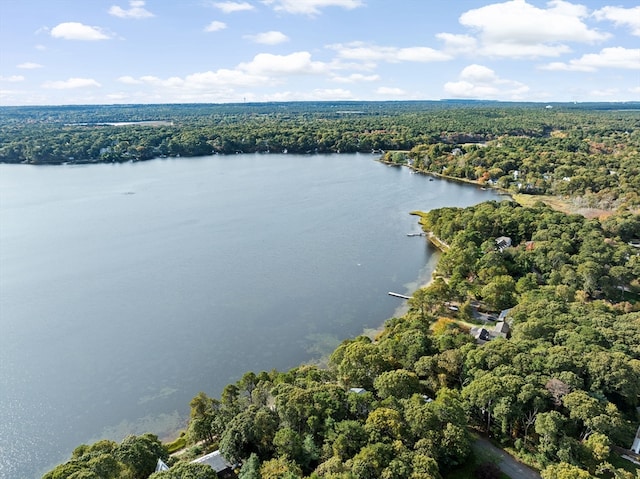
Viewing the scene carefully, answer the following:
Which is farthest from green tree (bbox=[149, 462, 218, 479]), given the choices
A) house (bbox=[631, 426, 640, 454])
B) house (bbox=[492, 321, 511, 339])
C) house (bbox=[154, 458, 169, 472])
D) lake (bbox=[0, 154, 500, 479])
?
house (bbox=[492, 321, 511, 339])

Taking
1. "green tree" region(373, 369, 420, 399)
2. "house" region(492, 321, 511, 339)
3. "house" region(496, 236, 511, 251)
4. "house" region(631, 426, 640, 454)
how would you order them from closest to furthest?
"house" region(631, 426, 640, 454) → "green tree" region(373, 369, 420, 399) → "house" region(492, 321, 511, 339) → "house" region(496, 236, 511, 251)

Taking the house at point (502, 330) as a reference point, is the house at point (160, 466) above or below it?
below

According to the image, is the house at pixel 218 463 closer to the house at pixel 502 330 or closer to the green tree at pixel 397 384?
the green tree at pixel 397 384

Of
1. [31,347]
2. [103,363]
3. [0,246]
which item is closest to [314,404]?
[103,363]

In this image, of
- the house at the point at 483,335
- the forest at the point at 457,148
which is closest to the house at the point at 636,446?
the house at the point at 483,335

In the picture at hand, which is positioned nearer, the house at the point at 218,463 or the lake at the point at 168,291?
the house at the point at 218,463

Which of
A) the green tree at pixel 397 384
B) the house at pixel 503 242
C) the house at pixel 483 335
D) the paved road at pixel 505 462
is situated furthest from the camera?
the house at pixel 503 242

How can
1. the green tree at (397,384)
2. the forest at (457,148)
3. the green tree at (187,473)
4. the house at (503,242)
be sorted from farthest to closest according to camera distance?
1. the forest at (457,148)
2. the house at (503,242)
3. the green tree at (397,384)
4. the green tree at (187,473)

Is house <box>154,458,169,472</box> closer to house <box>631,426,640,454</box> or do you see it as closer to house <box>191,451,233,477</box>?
house <box>191,451,233,477</box>
